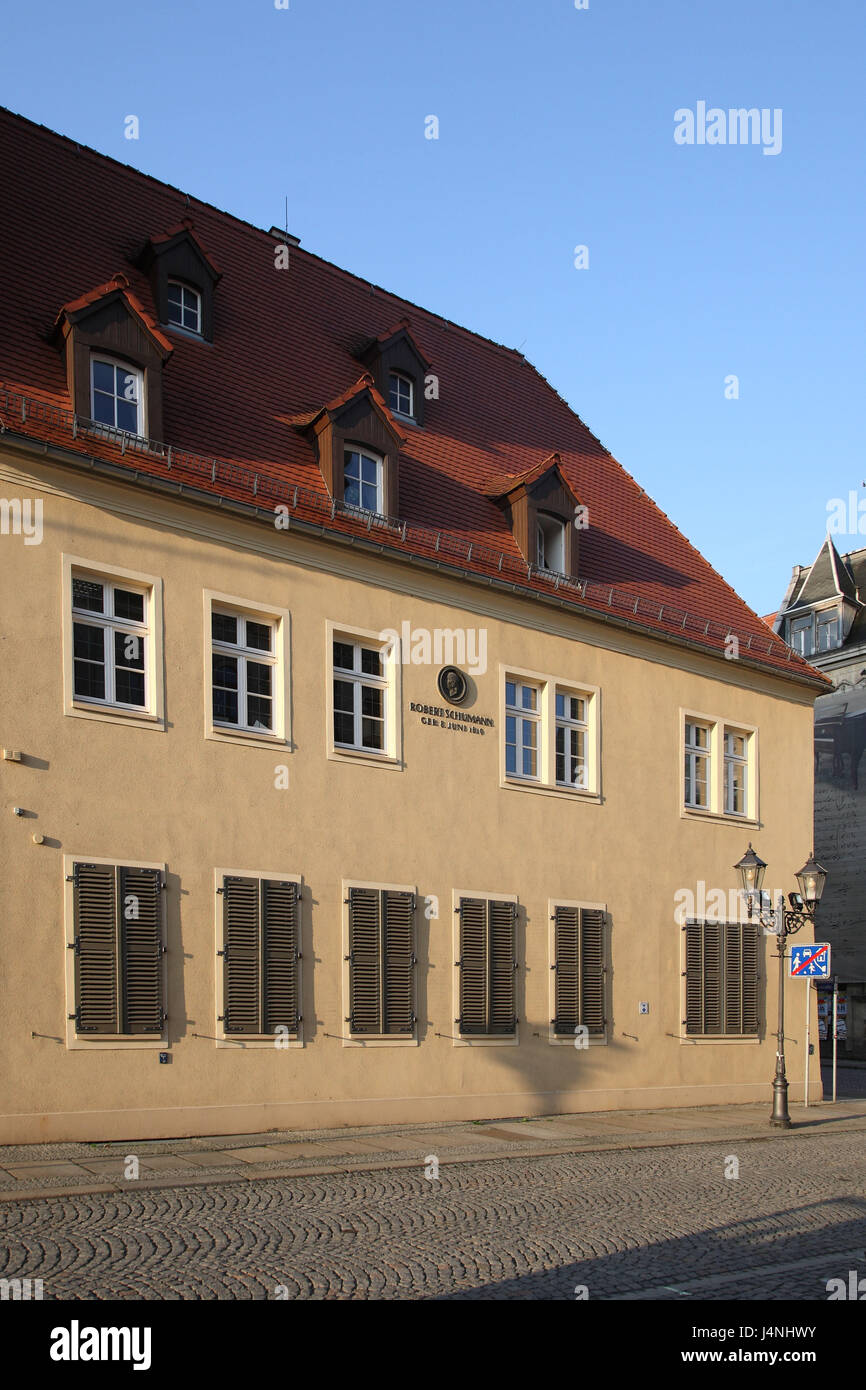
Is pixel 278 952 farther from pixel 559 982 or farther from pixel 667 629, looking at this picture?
pixel 667 629

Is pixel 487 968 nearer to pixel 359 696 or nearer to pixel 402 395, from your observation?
pixel 359 696

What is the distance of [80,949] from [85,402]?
21.2 ft

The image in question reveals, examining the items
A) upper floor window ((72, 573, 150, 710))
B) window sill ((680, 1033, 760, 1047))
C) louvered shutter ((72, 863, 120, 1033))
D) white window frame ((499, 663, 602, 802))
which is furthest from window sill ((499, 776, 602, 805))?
louvered shutter ((72, 863, 120, 1033))

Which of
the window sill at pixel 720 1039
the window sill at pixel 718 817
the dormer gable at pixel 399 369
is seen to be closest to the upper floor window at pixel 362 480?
the dormer gable at pixel 399 369

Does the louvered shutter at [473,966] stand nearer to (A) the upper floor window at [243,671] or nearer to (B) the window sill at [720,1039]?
(A) the upper floor window at [243,671]

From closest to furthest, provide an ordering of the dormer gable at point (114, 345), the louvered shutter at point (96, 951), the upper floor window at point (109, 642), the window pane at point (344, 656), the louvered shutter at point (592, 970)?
the louvered shutter at point (96, 951) → the upper floor window at point (109, 642) → the dormer gable at point (114, 345) → the window pane at point (344, 656) → the louvered shutter at point (592, 970)

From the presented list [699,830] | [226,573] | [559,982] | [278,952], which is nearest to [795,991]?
[699,830]

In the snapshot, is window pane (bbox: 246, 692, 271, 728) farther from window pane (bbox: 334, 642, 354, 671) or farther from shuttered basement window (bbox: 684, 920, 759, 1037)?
shuttered basement window (bbox: 684, 920, 759, 1037)

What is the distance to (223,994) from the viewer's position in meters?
15.9

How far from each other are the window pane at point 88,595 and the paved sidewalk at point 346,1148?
593cm

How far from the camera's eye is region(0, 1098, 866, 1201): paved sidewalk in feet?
40.0

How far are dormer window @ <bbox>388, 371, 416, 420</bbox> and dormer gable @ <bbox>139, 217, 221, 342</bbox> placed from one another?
3588 millimetres

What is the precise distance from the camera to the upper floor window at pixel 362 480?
63.1 feet

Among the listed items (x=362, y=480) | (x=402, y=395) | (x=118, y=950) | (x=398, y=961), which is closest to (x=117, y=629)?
(x=118, y=950)
